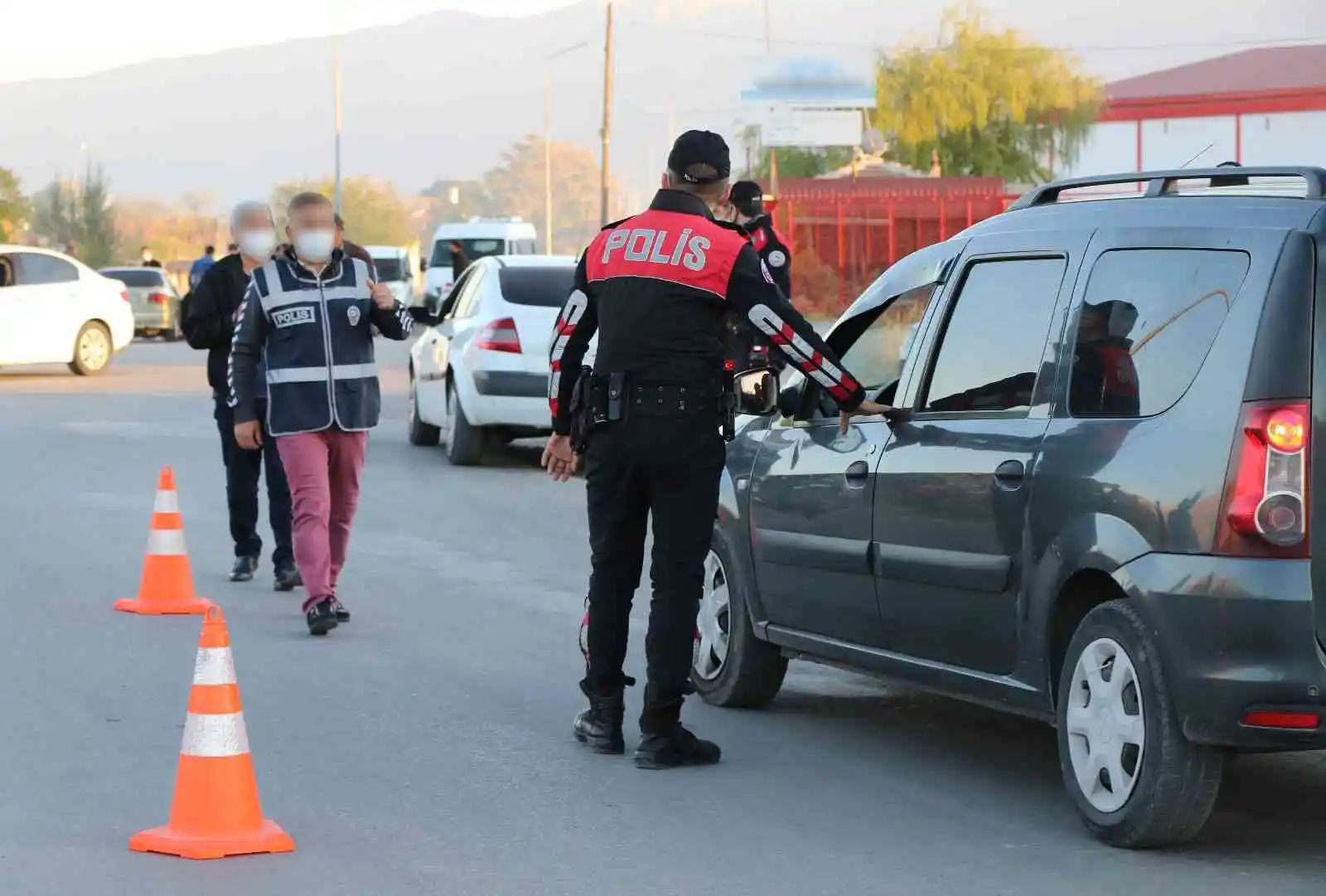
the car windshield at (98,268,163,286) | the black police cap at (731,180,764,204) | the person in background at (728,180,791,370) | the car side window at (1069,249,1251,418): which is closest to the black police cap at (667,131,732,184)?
the car side window at (1069,249,1251,418)

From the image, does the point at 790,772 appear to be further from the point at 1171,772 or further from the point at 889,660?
the point at 1171,772

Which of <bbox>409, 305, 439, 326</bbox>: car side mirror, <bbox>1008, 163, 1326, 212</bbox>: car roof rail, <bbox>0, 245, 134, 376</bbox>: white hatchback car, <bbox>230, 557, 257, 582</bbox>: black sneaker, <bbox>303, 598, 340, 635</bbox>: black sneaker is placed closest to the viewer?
<bbox>1008, 163, 1326, 212</bbox>: car roof rail

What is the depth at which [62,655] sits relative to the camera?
31.2ft

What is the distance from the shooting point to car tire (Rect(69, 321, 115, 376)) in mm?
31641

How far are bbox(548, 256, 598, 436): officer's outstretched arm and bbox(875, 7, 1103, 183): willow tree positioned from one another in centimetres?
6182

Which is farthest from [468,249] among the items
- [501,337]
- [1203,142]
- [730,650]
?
[730,650]

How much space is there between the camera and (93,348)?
3189 centimetres

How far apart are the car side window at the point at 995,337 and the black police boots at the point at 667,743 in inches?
49.0

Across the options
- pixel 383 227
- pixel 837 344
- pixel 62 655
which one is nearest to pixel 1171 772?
pixel 837 344

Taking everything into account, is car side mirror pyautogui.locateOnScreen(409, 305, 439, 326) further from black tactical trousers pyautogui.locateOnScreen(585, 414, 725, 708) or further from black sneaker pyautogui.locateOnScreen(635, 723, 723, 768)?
black sneaker pyautogui.locateOnScreen(635, 723, 723, 768)

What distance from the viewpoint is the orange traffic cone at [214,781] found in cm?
612

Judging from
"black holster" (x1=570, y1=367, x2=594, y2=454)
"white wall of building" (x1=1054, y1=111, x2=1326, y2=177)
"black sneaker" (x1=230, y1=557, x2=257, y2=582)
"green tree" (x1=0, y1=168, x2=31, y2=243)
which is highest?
"white wall of building" (x1=1054, y1=111, x2=1326, y2=177)

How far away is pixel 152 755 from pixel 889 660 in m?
2.36

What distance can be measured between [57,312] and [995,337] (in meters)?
25.8
